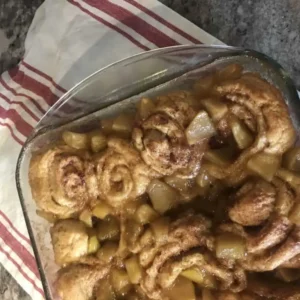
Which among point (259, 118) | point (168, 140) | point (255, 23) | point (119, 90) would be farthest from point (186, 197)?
point (255, 23)

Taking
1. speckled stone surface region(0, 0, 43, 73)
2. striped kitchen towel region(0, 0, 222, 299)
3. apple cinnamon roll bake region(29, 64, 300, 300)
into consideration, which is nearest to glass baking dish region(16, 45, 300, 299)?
apple cinnamon roll bake region(29, 64, 300, 300)

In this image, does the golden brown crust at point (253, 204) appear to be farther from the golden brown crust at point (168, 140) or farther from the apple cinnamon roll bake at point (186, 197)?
the golden brown crust at point (168, 140)

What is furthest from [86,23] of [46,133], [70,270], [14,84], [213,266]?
[213,266]

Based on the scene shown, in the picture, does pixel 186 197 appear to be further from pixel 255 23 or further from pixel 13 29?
pixel 13 29

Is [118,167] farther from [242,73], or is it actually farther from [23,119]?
[23,119]

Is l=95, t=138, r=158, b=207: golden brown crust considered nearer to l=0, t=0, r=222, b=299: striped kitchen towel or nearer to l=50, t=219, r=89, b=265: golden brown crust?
l=50, t=219, r=89, b=265: golden brown crust

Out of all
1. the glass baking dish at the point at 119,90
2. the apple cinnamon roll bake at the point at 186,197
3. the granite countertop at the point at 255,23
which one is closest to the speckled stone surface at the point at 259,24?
the granite countertop at the point at 255,23
